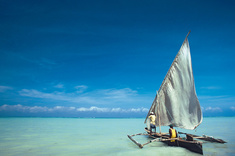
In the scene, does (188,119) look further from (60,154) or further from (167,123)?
(60,154)

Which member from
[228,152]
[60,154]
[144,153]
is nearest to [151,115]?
[144,153]

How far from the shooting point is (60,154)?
11781mm

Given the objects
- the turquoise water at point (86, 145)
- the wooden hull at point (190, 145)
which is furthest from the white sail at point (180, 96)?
the turquoise water at point (86, 145)

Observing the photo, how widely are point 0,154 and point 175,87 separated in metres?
14.6

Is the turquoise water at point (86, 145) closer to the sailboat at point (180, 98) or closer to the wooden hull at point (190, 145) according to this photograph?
the wooden hull at point (190, 145)

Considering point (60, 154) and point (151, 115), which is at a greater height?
point (151, 115)

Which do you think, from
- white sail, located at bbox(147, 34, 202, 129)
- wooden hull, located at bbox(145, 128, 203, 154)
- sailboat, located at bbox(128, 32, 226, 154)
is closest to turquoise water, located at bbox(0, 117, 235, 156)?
wooden hull, located at bbox(145, 128, 203, 154)

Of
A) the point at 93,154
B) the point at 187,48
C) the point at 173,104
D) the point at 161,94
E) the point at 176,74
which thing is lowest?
the point at 93,154

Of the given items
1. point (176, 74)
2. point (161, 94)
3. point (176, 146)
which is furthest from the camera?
point (161, 94)

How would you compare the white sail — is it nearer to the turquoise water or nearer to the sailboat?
the sailboat

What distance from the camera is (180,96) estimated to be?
13672mm

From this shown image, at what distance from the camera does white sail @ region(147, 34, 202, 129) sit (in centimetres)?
1297

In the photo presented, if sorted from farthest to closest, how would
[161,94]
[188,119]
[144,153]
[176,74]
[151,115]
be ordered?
[151,115], [161,94], [176,74], [188,119], [144,153]

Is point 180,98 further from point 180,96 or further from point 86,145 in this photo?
point 86,145
